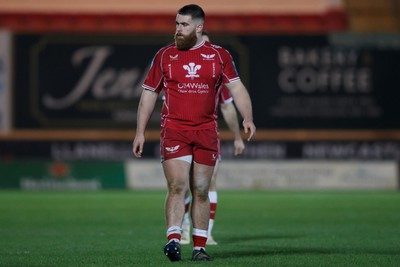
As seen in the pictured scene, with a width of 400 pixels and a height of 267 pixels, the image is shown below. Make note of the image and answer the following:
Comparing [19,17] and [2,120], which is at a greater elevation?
[19,17]

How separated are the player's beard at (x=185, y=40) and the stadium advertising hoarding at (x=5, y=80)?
52.7 ft

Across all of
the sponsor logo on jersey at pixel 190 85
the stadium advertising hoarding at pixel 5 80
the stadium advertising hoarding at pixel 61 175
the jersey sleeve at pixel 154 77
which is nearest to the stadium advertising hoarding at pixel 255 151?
the stadium advertising hoarding at pixel 61 175

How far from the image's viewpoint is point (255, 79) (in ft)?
81.8

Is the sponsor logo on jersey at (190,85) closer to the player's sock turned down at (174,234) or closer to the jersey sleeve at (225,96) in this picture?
the player's sock turned down at (174,234)

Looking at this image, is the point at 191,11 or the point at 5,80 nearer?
the point at 191,11

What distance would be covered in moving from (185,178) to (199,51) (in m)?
1.09

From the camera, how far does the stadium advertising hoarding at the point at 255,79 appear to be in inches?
970

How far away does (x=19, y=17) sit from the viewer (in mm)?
25562

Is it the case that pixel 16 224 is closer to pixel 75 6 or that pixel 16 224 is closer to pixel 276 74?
pixel 276 74

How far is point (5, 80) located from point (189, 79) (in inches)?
637

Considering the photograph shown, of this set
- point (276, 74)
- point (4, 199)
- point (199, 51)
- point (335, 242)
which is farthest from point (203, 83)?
point (276, 74)

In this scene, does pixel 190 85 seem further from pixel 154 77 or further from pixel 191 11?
pixel 191 11

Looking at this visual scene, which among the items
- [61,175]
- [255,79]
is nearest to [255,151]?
[255,79]

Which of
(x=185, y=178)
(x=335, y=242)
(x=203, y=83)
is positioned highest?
(x=203, y=83)
